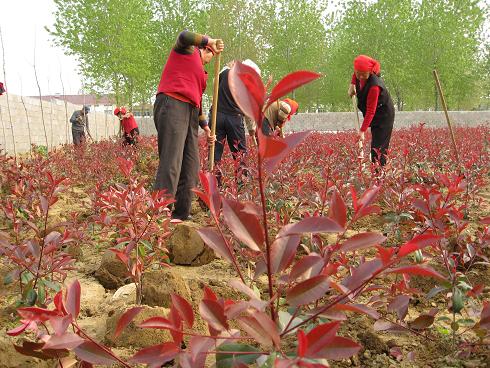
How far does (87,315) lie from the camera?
7.15 feet

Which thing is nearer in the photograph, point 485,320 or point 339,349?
point 339,349

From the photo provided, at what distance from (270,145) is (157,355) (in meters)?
0.44

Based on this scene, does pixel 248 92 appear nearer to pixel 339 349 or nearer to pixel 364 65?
pixel 339 349

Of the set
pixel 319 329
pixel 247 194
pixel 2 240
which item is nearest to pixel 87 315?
pixel 2 240

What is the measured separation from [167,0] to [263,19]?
239 inches

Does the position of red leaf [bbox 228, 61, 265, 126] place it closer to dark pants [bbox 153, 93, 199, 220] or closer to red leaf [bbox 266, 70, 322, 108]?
red leaf [bbox 266, 70, 322, 108]

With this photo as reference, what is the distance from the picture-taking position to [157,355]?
801 millimetres

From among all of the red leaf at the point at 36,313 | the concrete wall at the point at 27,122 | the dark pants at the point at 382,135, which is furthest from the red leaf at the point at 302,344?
the concrete wall at the point at 27,122

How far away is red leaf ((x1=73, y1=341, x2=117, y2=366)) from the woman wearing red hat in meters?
4.85

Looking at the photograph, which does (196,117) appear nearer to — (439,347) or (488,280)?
(488,280)

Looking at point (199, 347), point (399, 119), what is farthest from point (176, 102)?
point (399, 119)

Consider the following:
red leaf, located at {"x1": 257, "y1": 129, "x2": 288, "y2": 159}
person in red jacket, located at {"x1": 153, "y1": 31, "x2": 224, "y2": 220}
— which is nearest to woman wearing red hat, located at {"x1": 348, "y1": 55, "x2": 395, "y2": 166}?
person in red jacket, located at {"x1": 153, "y1": 31, "x2": 224, "y2": 220}

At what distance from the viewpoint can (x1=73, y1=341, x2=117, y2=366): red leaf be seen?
83 centimetres

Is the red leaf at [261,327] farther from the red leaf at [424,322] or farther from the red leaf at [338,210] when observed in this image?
the red leaf at [424,322]
